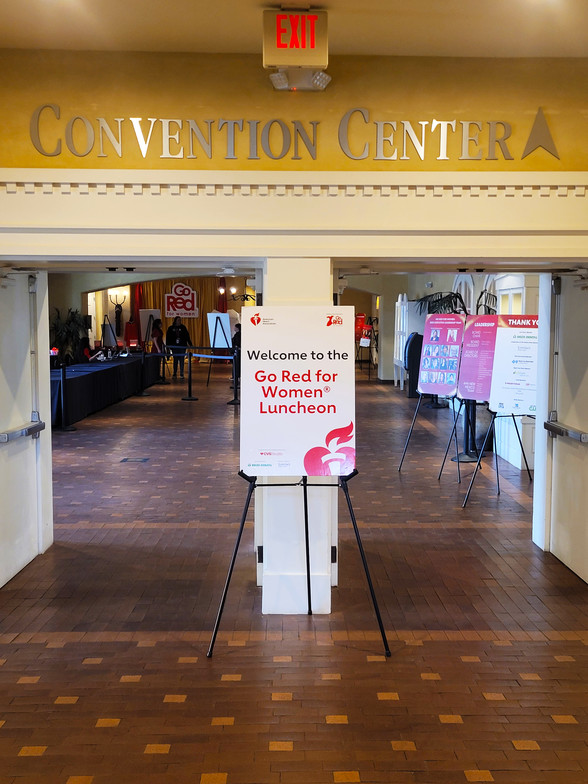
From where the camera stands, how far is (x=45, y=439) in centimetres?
600

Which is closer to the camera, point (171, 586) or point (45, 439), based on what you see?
point (171, 586)

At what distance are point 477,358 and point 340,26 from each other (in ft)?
17.6

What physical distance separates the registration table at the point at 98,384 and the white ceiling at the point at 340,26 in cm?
862

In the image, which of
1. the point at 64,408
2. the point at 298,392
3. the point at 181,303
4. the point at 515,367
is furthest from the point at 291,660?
the point at 181,303

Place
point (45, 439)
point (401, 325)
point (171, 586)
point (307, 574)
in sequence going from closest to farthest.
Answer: point (307, 574) < point (171, 586) < point (45, 439) < point (401, 325)

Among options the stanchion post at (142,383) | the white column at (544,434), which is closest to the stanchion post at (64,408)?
the stanchion post at (142,383)

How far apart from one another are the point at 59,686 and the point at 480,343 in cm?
634

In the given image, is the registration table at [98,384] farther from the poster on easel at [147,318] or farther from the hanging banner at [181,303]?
the poster on easel at [147,318]

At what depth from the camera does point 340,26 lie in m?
4.14

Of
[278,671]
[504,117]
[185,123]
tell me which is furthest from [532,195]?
[278,671]

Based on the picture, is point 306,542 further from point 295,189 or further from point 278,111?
point 278,111

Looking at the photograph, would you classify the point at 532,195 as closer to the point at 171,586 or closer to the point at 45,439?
the point at 171,586

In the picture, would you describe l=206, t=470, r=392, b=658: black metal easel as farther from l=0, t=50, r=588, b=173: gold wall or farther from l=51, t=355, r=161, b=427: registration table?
l=51, t=355, r=161, b=427: registration table

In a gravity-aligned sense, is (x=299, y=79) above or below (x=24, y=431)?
above
